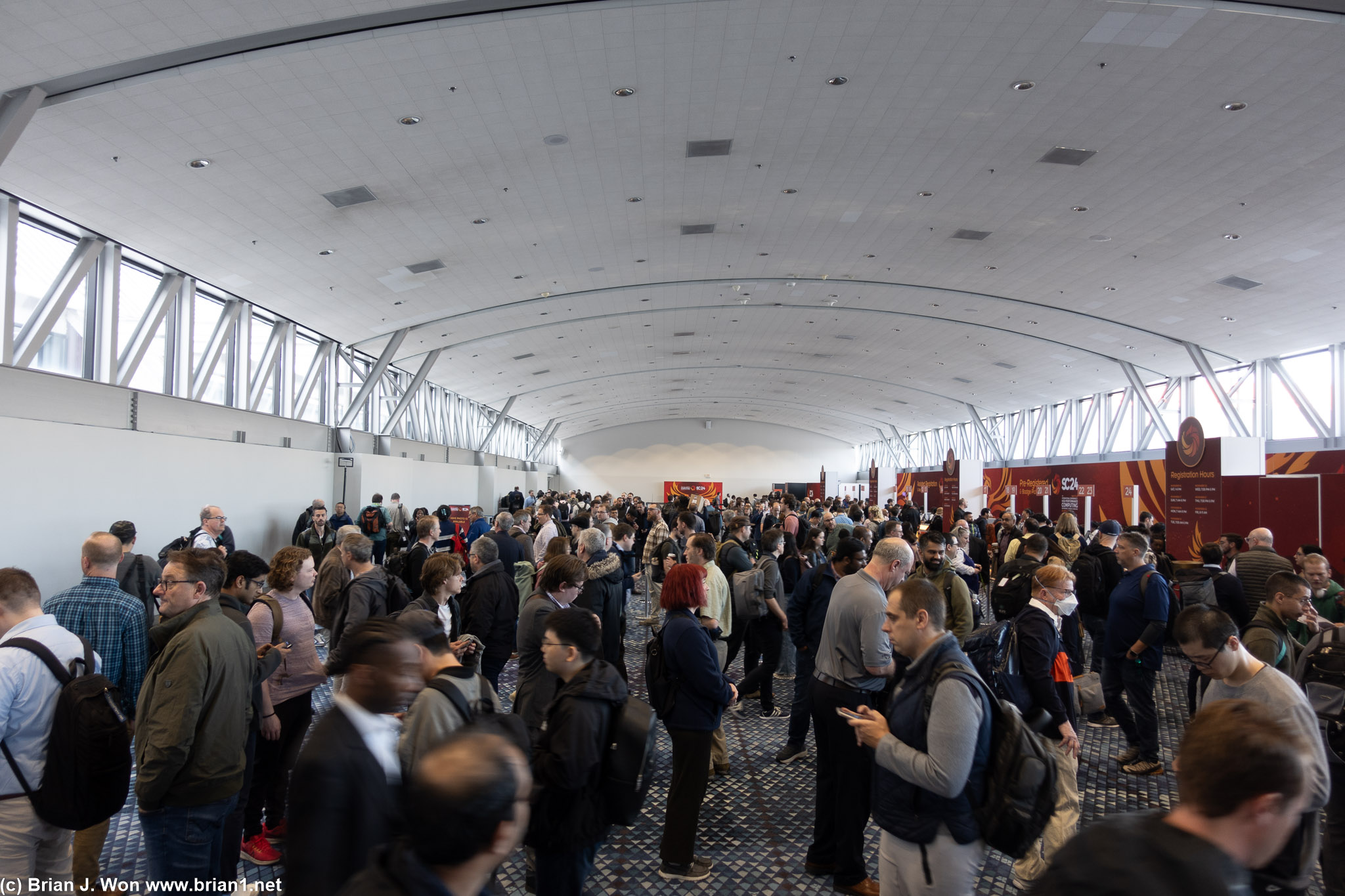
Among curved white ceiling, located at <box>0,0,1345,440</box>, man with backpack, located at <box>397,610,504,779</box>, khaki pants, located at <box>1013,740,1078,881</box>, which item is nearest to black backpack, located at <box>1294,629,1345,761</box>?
khaki pants, located at <box>1013,740,1078,881</box>

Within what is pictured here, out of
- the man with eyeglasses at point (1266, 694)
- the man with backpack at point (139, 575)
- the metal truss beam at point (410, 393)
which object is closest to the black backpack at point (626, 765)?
the man with eyeglasses at point (1266, 694)

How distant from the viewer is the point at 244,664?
288 cm

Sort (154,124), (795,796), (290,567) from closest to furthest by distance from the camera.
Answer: (290,567) < (795,796) < (154,124)

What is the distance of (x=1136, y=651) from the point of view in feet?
16.9

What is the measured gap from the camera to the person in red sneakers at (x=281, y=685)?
3.66 meters

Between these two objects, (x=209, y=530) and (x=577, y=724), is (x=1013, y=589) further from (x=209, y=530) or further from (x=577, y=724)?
(x=209, y=530)

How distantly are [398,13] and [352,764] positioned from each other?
7.33m

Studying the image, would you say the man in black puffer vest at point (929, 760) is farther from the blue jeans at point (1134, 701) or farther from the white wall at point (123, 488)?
the white wall at point (123, 488)

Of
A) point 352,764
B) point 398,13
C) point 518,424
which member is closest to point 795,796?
point 352,764

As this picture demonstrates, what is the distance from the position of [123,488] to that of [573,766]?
10.7m

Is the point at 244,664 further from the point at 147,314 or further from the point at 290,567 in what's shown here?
the point at 147,314

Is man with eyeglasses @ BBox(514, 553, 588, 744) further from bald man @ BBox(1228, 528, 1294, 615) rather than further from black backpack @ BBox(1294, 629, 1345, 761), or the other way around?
bald man @ BBox(1228, 528, 1294, 615)

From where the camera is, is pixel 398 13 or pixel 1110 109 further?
pixel 1110 109

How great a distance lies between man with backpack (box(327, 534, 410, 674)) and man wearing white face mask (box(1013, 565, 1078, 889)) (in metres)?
3.37
